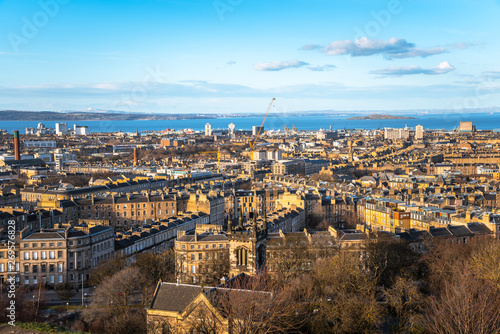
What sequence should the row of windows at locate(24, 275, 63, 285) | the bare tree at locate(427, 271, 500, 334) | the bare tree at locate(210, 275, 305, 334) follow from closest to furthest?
the bare tree at locate(210, 275, 305, 334) → the bare tree at locate(427, 271, 500, 334) → the row of windows at locate(24, 275, 63, 285)

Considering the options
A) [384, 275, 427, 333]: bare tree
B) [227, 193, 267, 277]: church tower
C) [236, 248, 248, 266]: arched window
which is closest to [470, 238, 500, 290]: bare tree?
[384, 275, 427, 333]: bare tree

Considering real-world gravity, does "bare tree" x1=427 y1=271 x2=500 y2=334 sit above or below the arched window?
below

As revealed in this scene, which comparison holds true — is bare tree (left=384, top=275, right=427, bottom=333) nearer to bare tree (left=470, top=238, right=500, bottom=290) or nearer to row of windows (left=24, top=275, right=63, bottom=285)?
bare tree (left=470, top=238, right=500, bottom=290)

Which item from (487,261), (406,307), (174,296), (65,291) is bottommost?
(65,291)

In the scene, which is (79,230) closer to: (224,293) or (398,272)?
(224,293)

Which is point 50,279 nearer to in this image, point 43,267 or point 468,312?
point 43,267

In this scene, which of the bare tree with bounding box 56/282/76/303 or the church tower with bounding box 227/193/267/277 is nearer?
the church tower with bounding box 227/193/267/277

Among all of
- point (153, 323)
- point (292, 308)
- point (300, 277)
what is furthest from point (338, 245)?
point (153, 323)

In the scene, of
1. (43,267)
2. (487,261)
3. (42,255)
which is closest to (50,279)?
(43,267)

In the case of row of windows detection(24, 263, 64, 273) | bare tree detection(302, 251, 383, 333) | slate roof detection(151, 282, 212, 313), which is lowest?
row of windows detection(24, 263, 64, 273)
